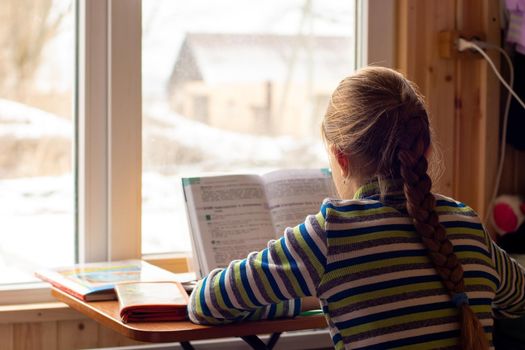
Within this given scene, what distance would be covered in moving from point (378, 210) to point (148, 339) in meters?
0.45

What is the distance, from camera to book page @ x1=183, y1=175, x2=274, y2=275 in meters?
1.86

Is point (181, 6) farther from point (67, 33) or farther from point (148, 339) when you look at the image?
point (148, 339)

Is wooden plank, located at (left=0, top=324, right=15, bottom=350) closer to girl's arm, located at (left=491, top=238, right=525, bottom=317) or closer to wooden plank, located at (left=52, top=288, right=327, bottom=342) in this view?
wooden plank, located at (left=52, top=288, right=327, bottom=342)

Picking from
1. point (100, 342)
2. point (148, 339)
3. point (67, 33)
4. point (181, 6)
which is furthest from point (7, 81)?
point (148, 339)

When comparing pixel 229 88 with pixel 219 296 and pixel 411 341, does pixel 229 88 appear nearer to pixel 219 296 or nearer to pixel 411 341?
pixel 219 296

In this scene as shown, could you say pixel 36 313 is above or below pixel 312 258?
below

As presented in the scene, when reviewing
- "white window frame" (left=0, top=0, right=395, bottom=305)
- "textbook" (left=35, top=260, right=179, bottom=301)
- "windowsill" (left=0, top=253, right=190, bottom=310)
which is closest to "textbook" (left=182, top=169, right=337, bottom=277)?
"textbook" (left=35, top=260, right=179, bottom=301)

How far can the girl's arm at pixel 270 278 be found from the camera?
4.50 ft

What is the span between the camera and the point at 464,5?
8.05 feet

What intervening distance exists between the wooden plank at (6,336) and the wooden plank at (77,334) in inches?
4.4

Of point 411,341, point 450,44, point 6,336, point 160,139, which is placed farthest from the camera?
point 450,44

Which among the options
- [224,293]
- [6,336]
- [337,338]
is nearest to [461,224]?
[337,338]

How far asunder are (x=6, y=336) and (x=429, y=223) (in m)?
1.13

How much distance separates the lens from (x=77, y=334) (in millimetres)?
2115
